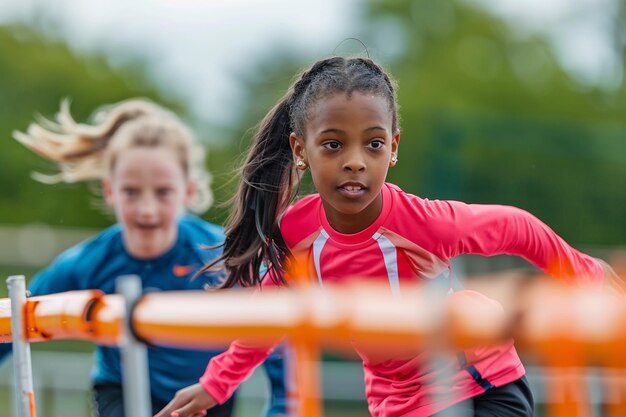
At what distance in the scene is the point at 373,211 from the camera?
3.30m

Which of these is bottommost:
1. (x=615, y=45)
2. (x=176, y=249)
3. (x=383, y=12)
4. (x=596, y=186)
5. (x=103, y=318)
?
(x=103, y=318)

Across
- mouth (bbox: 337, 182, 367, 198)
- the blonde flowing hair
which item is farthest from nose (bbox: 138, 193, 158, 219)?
mouth (bbox: 337, 182, 367, 198)

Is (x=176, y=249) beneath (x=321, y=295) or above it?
above

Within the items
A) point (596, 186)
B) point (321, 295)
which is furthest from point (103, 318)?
point (596, 186)

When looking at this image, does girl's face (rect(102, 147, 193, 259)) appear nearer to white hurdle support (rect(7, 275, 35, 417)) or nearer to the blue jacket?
the blue jacket

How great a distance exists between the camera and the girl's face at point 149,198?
497cm

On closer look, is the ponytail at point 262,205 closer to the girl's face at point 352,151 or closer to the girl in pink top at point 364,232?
A: the girl in pink top at point 364,232

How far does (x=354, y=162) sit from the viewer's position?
123 inches

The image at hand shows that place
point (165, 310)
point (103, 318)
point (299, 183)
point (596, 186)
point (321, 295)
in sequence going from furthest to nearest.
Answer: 1. point (596, 186)
2. point (299, 183)
3. point (103, 318)
4. point (165, 310)
5. point (321, 295)

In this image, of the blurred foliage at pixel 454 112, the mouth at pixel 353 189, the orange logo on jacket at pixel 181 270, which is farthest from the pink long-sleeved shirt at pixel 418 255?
the orange logo on jacket at pixel 181 270

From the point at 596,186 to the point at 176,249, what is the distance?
561 centimetres

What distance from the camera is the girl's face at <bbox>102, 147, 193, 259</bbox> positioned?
4973 millimetres

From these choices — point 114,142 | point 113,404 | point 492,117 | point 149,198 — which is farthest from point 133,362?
point 492,117

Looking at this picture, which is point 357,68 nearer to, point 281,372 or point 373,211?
point 373,211
